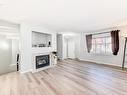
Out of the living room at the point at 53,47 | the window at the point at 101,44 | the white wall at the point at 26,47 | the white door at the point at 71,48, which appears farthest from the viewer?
the white door at the point at 71,48

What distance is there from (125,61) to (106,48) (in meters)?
1.26

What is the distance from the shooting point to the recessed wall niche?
5082 mm

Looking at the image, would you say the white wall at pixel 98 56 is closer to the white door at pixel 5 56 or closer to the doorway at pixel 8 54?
the doorway at pixel 8 54

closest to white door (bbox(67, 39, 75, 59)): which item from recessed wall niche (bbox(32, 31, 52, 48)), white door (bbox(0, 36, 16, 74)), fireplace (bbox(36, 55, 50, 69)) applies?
recessed wall niche (bbox(32, 31, 52, 48))

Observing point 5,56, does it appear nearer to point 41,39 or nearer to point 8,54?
point 8,54

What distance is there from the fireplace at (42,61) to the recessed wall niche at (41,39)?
653 mm

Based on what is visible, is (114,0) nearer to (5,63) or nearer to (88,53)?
(88,53)

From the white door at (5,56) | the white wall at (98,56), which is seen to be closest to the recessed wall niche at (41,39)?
the white door at (5,56)

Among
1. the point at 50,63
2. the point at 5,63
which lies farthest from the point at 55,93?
the point at 5,63

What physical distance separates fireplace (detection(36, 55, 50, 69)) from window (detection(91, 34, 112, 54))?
10.8 feet

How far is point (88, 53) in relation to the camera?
6.96 meters

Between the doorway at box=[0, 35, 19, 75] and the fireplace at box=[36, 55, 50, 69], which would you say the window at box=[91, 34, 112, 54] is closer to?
the fireplace at box=[36, 55, 50, 69]

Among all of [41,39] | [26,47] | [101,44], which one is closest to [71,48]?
[101,44]

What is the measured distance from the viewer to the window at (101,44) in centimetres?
563
